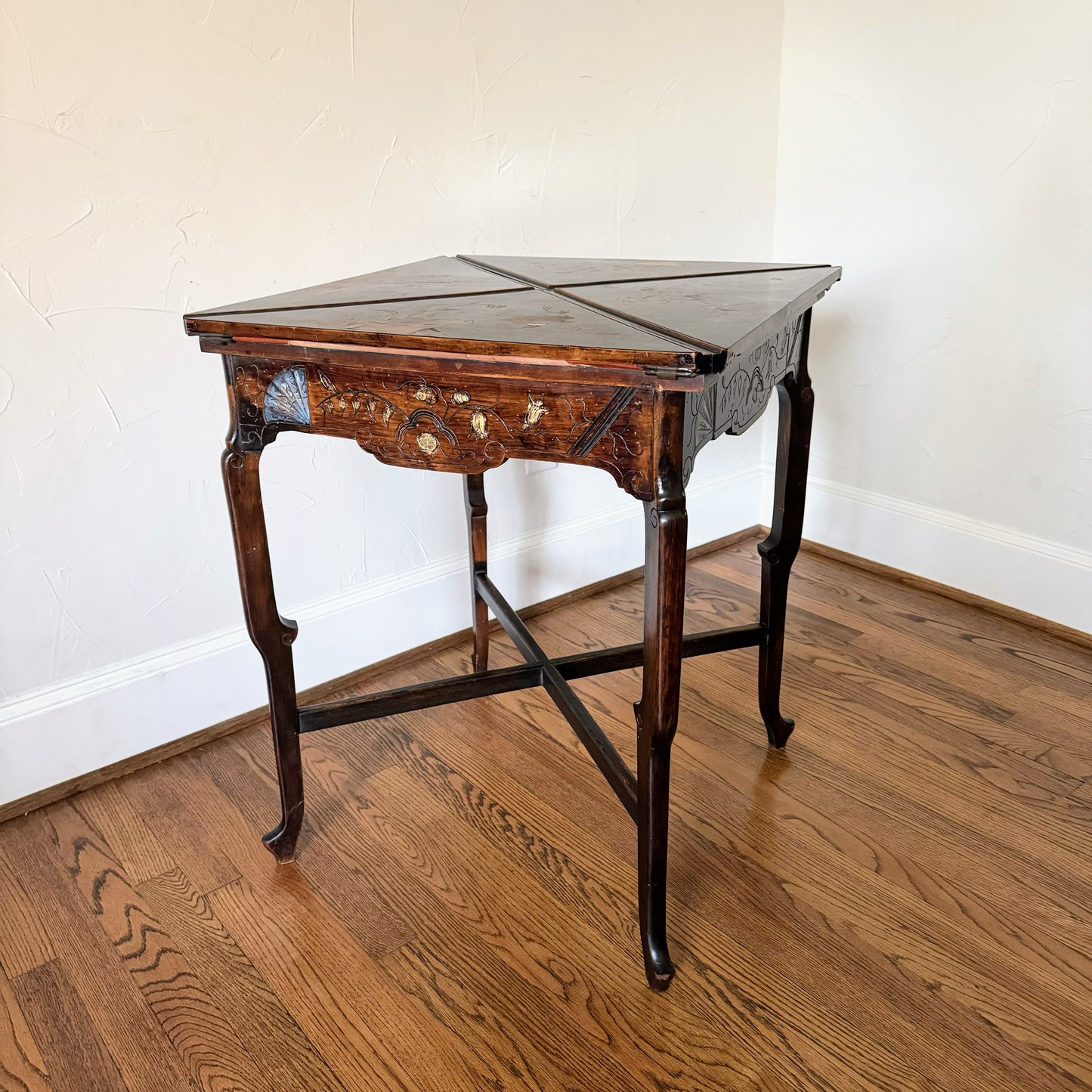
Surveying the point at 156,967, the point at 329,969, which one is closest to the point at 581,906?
the point at 329,969

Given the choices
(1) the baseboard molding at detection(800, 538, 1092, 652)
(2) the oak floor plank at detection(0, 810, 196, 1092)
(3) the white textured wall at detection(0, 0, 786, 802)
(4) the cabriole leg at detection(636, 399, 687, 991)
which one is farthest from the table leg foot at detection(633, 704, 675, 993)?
(1) the baseboard molding at detection(800, 538, 1092, 652)

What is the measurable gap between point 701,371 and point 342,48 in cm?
113

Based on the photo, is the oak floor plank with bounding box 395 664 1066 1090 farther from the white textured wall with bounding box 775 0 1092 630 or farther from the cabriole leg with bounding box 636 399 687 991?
the white textured wall with bounding box 775 0 1092 630

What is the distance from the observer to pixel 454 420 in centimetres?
106

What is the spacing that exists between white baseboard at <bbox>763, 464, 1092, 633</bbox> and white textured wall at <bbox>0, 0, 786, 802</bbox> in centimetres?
80

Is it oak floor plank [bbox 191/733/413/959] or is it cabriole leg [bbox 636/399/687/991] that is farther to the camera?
oak floor plank [bbox 191/733/413/959]

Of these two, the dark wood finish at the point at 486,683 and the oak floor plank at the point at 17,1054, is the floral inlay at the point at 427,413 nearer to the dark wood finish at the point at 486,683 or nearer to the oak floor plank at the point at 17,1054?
the dark wood finish at the point at 486,683

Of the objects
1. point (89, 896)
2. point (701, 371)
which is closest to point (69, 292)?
point (89, 896)

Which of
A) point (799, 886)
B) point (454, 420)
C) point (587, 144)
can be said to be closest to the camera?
point (454, 420)

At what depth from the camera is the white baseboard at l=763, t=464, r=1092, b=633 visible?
2.01 m

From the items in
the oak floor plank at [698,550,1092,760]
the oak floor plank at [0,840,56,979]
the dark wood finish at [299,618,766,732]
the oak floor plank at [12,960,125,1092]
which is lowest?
the oak floor plank at [698,550,1092,760]

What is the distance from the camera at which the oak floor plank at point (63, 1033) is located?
1091 mm

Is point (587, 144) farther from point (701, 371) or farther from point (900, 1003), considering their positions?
point (900, 1003)

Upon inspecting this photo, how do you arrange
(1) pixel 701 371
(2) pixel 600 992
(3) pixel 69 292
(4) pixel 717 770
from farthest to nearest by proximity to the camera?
1. (4) pixel 717 770
2. (3) pixel 69 292
3. (2) pixel 600 992
4. (1) pixel 701 371
